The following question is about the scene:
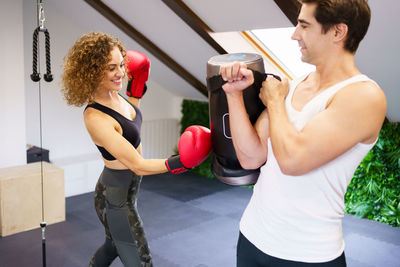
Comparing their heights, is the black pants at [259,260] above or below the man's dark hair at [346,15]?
below

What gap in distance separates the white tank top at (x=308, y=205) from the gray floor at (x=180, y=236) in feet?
6.62

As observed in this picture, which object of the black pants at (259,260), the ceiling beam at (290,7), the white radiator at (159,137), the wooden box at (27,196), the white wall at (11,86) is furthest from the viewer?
the white radiator at (159,137)

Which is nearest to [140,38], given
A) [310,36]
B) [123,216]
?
[123,216]

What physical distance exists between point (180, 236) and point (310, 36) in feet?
9.09

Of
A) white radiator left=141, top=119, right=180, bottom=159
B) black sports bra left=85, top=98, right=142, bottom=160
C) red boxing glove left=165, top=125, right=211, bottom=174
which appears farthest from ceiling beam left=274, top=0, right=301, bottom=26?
white radiator left=141, top=119, right=180, bottom=159

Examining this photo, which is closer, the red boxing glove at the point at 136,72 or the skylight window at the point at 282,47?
the red boxing glove at the point at 136,72

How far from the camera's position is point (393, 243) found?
3.46 m

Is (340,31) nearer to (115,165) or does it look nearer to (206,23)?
(115,165)

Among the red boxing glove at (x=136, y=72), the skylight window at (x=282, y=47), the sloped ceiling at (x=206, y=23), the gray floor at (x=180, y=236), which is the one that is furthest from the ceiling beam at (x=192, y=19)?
the gray floor at (x=180, y=236)

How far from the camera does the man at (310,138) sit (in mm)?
951

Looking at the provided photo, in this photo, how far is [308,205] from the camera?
1049mm

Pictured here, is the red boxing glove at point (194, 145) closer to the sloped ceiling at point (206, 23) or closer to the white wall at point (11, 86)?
the sloped ceiling at point (206, 23)

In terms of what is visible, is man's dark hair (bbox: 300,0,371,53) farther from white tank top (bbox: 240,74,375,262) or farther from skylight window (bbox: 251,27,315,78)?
skylight window (bbox: 251,27,315,78)

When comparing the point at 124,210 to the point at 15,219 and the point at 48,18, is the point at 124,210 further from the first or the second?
the point at 48,18
